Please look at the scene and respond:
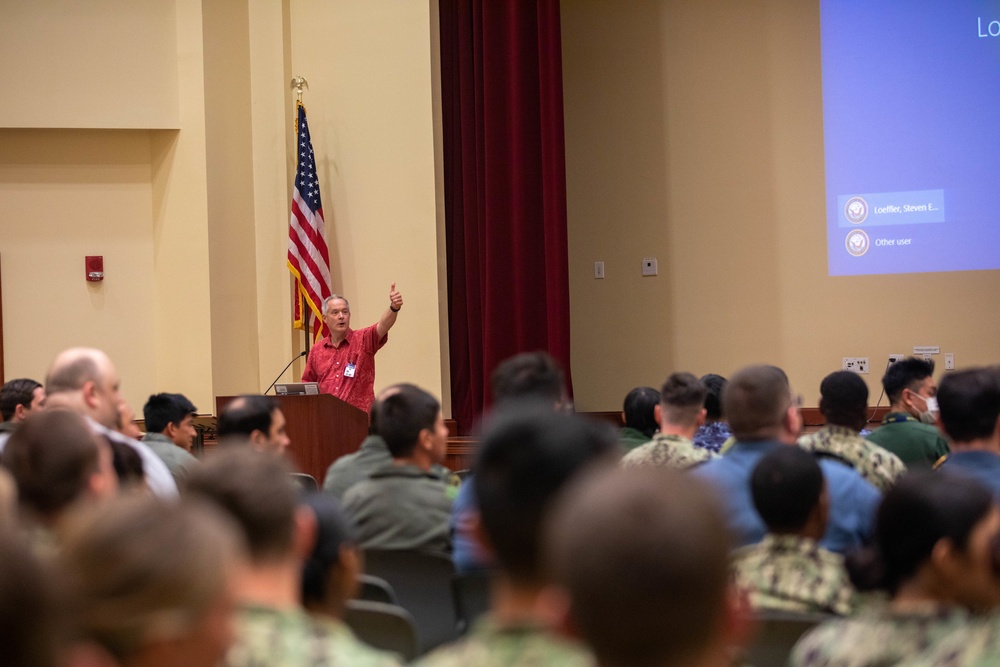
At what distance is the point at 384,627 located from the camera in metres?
2.11

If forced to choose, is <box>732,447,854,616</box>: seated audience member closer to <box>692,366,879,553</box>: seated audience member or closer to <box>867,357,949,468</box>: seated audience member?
<box>692,366,879,553</box>: seated audience member

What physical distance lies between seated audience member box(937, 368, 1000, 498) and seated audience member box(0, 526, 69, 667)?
2635mm

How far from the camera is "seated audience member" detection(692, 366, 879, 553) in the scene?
8.95 feet

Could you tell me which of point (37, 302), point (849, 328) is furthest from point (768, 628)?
point (37, 302)

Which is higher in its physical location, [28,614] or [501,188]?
[501,188]

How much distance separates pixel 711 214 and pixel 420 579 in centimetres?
536

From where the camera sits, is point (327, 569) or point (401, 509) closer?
point (327, 569)

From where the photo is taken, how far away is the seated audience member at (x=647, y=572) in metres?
0.96

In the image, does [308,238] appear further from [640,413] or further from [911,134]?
[911,134]

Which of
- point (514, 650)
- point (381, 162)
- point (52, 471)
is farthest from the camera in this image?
point (381, 162)

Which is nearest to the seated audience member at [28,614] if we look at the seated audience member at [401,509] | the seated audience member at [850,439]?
the seated audience member at [401,509]

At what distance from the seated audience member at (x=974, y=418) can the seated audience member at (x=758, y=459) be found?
367 millimetres

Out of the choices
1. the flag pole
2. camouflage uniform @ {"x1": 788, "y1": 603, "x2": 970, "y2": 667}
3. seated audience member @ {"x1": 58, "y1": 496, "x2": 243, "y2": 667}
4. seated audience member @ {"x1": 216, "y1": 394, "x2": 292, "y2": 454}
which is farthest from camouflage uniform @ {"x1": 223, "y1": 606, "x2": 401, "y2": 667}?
the flag pole

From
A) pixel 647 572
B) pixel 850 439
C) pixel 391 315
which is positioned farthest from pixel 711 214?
pixel 647 572
